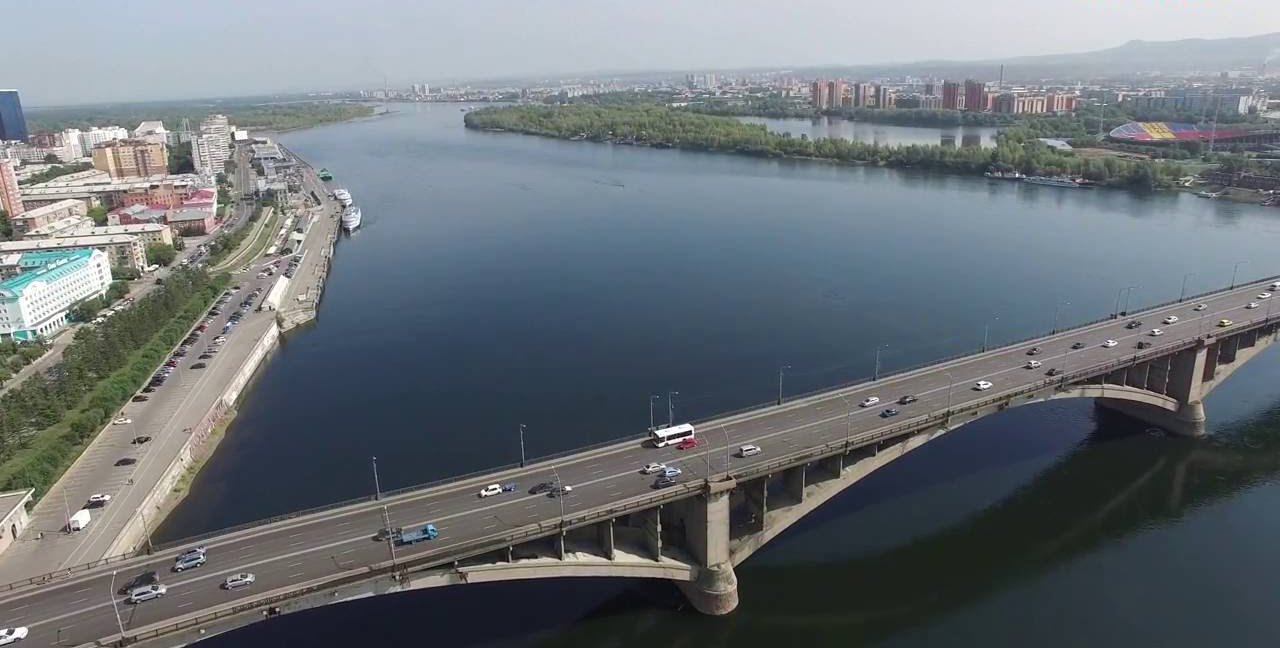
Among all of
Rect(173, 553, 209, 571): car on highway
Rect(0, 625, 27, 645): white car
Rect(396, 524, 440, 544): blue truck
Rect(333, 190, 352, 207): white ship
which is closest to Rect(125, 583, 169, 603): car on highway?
Rect(173, 553, 209, 571): car on highway

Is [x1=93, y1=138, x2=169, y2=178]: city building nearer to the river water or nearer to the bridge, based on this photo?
the river water

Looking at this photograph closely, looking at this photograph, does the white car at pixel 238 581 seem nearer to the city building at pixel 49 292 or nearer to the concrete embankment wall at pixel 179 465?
the concrete embankment wall at pixel 179 465

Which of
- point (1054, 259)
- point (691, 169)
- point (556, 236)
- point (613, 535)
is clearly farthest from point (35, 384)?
point (691, 169)

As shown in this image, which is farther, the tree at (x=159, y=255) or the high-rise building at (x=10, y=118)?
the high-rise building at (x=10, y=118)

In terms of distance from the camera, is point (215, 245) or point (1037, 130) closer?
point (215, 245)

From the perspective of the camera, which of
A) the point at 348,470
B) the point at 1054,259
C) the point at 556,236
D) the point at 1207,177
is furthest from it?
the point at 1207,177

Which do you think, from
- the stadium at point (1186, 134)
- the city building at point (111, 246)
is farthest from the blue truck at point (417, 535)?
the stadium at point (1186, 134)

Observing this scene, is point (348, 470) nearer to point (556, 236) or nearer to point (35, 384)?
point (35, 384)
